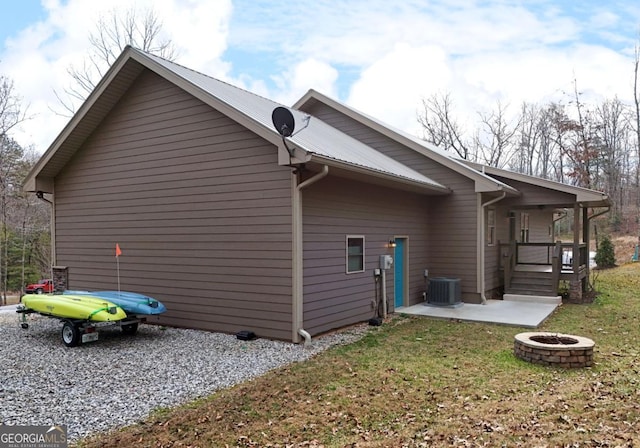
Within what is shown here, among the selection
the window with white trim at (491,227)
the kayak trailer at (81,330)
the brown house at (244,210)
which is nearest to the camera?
the kayak trailer at (81,330)

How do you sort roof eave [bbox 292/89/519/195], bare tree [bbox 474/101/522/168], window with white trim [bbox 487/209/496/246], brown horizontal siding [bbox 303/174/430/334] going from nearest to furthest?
brown horizontal siding [bbox 303/174/430/334]
roof eave [bbox 292/89/519/195]
window with white trim [bbox 487/209/496/246]
bare tree [bbox 474/101/522/168]

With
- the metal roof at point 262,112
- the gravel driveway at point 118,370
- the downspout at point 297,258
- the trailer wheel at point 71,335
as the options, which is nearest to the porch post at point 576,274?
the metal roof at point 262,112

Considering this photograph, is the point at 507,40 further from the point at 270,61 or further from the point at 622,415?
the point at 622,415

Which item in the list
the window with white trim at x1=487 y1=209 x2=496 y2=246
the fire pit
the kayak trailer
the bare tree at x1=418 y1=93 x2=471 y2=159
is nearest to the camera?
the fire pit

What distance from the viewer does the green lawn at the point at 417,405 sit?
13.1ft

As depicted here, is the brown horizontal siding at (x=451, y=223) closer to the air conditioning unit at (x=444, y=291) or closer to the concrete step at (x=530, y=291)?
the air conditioning unit at (x=444, y=291)

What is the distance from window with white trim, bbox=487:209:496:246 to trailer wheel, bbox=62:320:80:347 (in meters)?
9.66

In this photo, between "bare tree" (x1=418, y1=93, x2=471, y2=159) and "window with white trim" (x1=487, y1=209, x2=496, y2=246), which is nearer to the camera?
"window with white trim" (x1=487, y1=209, x2=496, y2=246)

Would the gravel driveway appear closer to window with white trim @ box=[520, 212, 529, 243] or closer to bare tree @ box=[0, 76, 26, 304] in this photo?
window with white trim @ box=[520, 212, 529, 243]

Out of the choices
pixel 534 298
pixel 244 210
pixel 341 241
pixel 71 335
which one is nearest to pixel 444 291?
pixel 534 298

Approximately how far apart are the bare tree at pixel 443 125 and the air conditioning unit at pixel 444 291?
20724mm

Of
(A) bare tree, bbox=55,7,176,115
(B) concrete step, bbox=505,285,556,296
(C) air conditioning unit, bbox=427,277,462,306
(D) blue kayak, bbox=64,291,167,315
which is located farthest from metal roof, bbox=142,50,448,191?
(A) bare tree, bbox=55,7,176,115

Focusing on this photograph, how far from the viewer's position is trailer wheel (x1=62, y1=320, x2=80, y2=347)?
7258mm

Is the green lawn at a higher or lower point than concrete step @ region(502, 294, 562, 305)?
lower
